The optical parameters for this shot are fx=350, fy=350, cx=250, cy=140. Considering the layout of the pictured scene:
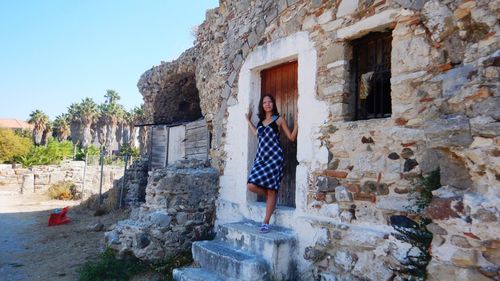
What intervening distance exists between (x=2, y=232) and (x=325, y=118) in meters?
8.29

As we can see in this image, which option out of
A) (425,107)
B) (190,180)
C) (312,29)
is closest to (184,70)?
(190,180)

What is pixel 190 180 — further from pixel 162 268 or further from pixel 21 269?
pixel 21 269

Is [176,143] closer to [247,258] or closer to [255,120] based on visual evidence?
[255,120]

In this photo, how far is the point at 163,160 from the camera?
385 inches

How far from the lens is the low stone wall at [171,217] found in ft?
16.9

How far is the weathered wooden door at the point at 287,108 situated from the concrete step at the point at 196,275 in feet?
4.52

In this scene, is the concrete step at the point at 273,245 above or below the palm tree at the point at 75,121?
below

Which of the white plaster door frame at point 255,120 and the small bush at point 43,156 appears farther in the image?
the small bush at point 43,156

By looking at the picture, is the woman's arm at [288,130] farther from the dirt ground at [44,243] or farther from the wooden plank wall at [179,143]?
the dirt ground at [44,243]

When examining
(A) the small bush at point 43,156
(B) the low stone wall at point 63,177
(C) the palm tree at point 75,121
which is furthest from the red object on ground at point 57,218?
(C) the palm tree at point 75,121

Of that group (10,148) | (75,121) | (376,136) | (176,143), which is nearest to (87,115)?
(75,121)

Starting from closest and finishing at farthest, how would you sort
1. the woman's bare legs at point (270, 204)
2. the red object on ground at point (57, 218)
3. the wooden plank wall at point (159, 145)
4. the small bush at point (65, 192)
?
1. the woman's bare legs at point (270, 204)
2. the red object on ground at point (57, 218)
3. the wooden plank wall at point (159, 145)
4. the small bush at point (65, 192)

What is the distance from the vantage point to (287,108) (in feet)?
15.9

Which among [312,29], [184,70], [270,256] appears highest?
[184,70]
